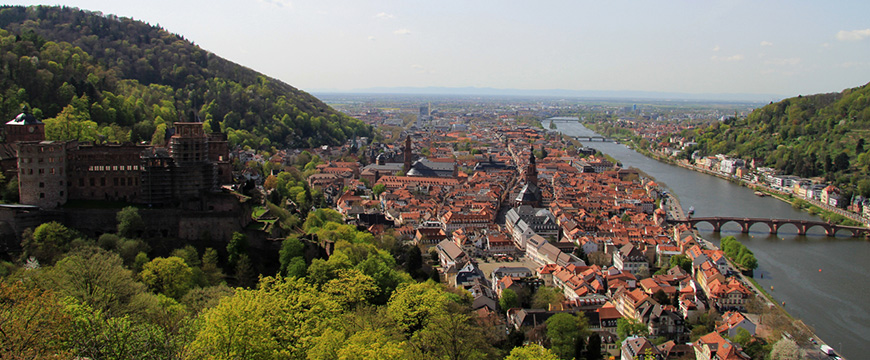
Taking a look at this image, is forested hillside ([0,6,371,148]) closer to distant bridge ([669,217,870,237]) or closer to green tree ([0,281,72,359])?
green tree ([0,281,72,359])

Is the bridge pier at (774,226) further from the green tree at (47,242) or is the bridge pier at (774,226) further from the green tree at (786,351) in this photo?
A: the green tree at (47,242)

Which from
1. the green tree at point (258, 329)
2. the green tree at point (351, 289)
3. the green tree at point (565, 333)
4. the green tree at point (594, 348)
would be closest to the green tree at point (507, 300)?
the green tree at point (565, 333)

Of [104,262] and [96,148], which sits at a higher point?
[96,148]

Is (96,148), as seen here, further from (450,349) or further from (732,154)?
(732,154)

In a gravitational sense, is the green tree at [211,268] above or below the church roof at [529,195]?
above

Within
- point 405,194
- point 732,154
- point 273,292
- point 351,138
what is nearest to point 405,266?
point 273,292

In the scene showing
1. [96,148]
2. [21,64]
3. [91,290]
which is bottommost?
[91,290]

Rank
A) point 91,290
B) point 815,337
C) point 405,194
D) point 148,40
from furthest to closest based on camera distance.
Result: point 148,40 < point 405,194 < point 815,337 < point 91,290
